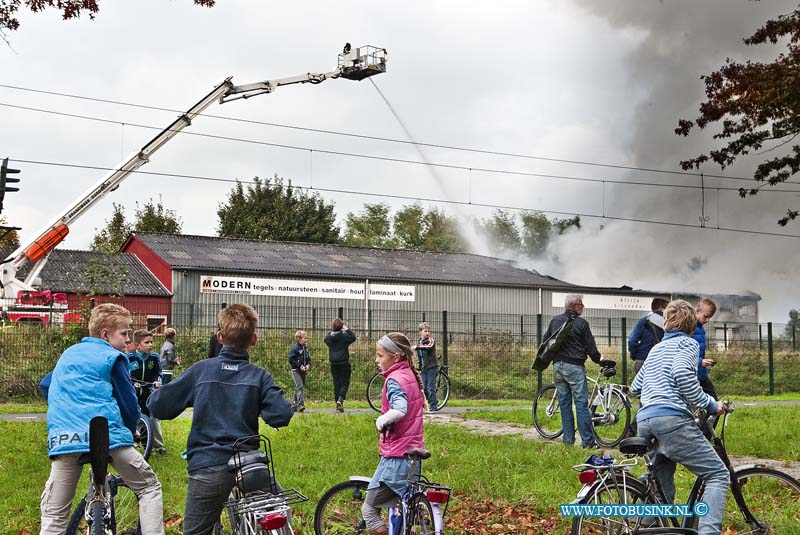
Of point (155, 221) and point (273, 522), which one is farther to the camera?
point (155, 221)

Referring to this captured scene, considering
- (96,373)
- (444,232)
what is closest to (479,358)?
(96,373)

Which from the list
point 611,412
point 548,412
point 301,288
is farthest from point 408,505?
point 301,288

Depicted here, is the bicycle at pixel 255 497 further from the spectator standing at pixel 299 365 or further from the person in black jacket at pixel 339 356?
the person in black jacket at pixel 339 356

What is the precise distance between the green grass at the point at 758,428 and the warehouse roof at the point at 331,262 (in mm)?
24723

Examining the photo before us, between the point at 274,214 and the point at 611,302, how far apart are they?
1124 inches

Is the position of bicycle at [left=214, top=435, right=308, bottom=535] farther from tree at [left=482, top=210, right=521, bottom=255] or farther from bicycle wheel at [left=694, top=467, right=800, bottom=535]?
tree at [left=482, top=210, right=521, bottom=255]

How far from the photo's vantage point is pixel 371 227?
86250mm

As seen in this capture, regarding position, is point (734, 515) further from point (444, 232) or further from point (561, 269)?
point (444, 232)

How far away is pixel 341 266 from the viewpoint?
44438 millimetres

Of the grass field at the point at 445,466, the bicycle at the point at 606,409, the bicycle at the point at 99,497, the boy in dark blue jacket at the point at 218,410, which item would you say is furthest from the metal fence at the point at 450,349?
the boy in dark blue jacket at the point at 218,410

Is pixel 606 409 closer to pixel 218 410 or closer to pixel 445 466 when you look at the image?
pixel 445 466

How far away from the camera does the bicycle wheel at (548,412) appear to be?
13766 mm

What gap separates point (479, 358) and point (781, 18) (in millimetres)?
14838

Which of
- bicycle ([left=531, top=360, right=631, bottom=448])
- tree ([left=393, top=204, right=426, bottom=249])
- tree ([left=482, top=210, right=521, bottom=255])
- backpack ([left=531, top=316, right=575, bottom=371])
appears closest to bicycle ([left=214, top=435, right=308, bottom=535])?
backpack ([left=531, top=316, right=575, bottom=371])
